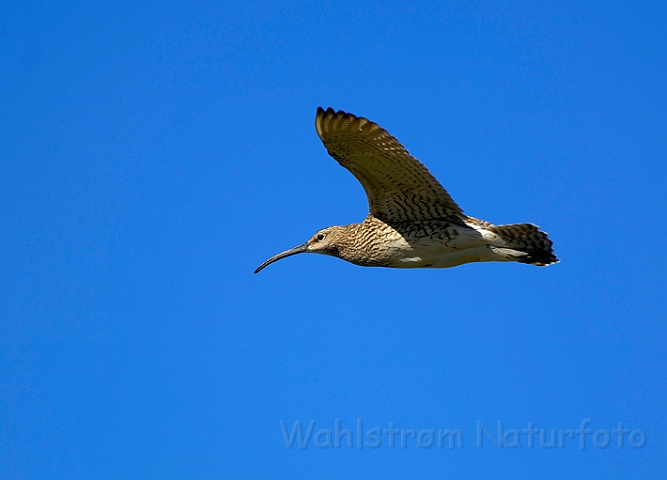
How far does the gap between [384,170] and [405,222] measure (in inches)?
30.9

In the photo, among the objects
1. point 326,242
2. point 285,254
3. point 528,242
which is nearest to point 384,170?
point 326,242

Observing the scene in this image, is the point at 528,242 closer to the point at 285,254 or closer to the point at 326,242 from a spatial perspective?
the point at 326,242

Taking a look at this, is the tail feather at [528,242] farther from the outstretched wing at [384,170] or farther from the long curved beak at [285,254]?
the long curved beak at [285,254]

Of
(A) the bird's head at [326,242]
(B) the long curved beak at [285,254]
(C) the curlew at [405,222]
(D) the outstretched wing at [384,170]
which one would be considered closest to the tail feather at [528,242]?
(C) the curlew at [405,222]

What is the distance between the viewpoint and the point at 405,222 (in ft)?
33.8

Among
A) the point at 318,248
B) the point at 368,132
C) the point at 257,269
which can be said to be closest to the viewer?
the point at 368,132

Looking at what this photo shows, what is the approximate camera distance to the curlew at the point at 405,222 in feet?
31.3

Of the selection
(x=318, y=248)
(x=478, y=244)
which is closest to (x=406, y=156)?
(x=478, y=244)

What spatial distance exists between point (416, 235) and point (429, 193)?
553 mm

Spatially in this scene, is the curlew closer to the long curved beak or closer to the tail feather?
the tail feather

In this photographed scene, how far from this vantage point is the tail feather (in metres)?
10.1

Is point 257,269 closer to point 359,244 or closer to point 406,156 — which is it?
point 359,244

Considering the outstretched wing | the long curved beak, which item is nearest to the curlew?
the outstretched wing

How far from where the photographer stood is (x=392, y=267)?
10500 millimetres
